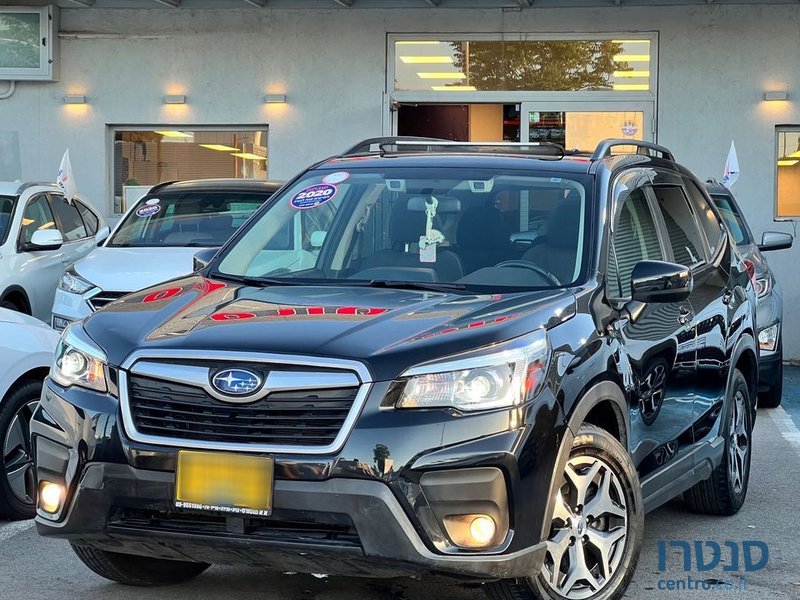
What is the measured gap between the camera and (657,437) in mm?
5227

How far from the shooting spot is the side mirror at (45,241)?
11203 mm

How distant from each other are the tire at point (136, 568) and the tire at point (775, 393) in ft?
21.3

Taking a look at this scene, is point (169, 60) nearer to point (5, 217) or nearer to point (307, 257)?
point (5, 217)

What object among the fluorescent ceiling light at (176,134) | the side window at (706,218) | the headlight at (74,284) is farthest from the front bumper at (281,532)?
the fluorescent ceiling light at (176,134)

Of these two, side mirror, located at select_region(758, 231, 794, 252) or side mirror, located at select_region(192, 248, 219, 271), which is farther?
side mirror, located at select_region(758, 231, 794, 252)

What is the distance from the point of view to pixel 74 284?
9664 mm

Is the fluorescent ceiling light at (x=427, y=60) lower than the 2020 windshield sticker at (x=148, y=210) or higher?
higher

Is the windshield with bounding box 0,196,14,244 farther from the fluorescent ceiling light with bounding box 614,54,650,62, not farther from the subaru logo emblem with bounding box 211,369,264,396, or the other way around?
the subaru logo emblem with bounding box 211,369,264,396

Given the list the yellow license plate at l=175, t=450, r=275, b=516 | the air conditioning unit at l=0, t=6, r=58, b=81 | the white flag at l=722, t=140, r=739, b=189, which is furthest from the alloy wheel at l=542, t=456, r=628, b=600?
the air conditioning unit at l=0, t=6, r=58, b=81

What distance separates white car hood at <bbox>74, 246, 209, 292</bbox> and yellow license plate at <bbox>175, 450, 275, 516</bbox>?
18.0 feet

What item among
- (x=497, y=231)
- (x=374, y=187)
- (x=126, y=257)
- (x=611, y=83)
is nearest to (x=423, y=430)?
(x=497, y=231)

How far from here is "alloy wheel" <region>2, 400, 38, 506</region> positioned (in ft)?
20.2

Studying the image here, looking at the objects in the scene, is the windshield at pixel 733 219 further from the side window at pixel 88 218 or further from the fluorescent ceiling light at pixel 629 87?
the side window at pixel 88 218

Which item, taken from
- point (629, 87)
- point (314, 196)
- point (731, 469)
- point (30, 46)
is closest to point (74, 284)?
point (314, 196)
